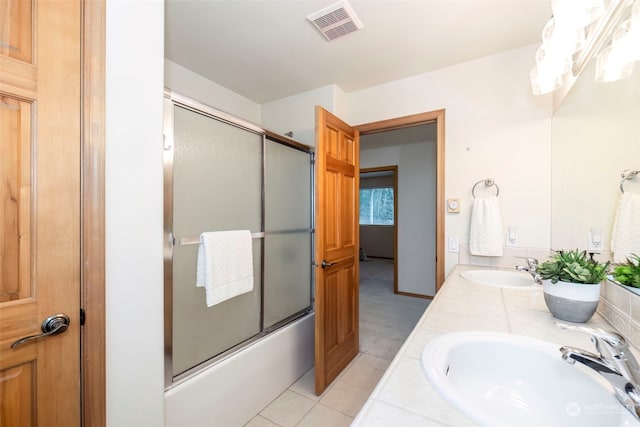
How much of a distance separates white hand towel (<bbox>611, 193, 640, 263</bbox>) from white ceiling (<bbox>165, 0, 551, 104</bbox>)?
1.27 metres

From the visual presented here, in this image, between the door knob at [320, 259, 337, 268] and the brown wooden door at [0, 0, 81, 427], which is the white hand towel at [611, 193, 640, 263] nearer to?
the door knob at [320, 259, 337, 268]

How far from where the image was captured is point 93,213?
90 cm

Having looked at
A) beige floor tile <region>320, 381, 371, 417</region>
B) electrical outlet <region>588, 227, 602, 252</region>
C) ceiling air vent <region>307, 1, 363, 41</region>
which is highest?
ceiling air vent <region>307, 1, 363, 41</region>

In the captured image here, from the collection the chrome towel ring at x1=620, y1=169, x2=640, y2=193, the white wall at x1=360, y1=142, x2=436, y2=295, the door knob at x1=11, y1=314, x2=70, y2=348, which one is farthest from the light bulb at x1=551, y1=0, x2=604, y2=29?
the white wall at x1=360, y1=142, x2=436, y2=295

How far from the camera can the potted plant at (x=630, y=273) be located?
2.59ft

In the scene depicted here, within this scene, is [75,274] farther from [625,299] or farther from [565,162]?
[565,162]

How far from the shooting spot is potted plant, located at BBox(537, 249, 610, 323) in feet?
3.00

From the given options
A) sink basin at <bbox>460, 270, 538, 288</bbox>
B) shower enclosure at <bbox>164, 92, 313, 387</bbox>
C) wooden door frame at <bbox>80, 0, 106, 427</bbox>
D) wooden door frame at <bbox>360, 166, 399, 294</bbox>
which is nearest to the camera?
wooden door frame at <bbox>80, 0, 106, 427</bbox>

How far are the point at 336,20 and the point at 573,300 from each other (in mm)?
1832

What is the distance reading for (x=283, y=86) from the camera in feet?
8.15

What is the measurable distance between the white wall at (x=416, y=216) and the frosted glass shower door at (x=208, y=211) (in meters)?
2.92

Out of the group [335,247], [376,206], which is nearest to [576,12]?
[335,247]

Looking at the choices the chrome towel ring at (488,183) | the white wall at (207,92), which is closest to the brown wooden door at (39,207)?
the white wall at (207,92)

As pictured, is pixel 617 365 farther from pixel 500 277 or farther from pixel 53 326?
pixel 53 326
